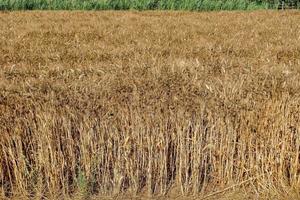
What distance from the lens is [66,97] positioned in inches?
123

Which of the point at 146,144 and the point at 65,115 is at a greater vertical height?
the point at 65,115

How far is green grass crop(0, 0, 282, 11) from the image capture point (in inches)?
909

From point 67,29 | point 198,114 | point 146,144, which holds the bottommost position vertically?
point 67,29

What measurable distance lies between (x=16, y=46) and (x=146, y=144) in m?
5.73

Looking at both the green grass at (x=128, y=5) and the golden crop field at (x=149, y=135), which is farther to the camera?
the green grass at (x=128, y=5)

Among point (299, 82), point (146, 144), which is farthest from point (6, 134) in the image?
point (299, 82)

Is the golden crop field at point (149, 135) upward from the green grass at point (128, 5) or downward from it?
upward

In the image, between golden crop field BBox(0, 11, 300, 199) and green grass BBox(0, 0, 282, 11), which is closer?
golden crop field BBox(0, 11, 300, 199)

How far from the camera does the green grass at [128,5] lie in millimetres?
23078

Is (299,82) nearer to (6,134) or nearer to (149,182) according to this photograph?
(149,182)

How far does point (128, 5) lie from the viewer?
2509 centimetres

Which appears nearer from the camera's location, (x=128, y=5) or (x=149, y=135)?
(x=149, y=135)

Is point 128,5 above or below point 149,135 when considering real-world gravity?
below

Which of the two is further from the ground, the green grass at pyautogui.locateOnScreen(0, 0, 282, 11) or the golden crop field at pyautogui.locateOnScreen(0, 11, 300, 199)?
the golden crop field at pyautogui.locateOnScreen(0, 11, 300, 199)
